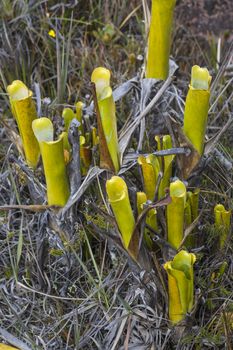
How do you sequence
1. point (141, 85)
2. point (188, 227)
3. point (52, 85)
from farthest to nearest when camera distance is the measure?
point (52, 85)
point (141, 85)
point (188, 227)

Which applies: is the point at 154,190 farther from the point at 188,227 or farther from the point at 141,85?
the point at 141,85

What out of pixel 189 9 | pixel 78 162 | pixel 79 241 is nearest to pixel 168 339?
pixel 79 241

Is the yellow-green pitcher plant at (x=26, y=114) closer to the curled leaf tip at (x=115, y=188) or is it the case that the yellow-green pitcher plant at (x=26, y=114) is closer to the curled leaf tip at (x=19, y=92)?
the curled leaf tip at (x=19, y=92)

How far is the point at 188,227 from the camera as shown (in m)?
1.12

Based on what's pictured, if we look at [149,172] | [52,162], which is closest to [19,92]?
[52,162]

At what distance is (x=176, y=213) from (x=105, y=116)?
240mm

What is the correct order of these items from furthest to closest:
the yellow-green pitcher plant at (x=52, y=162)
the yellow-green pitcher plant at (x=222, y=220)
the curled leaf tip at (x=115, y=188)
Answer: the yellow-green pitcher plant at (x=222, y=220) → the yellow-green pitcher plant at (x=52, y=162) → the curled leaf tip at (x=115, y=188)

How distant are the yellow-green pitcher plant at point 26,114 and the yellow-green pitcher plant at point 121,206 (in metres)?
0.29

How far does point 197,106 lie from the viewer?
1.13m

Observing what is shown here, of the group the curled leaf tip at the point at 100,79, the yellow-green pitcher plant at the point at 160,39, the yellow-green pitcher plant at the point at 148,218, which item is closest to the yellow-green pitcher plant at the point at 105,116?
the curled leaf tip at the point at 100,79

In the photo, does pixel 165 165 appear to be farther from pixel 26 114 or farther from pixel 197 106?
pixel 26 114

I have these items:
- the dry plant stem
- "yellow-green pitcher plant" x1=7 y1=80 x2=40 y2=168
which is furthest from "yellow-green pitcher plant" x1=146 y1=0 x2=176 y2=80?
"yellow-green pitcher plant" x1=7 y1=80 x2=40 y2=168

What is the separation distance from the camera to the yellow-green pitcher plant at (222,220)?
121 cm

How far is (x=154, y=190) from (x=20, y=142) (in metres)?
0.34
